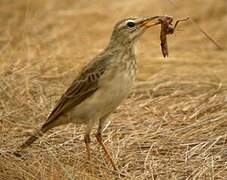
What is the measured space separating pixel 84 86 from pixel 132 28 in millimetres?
635

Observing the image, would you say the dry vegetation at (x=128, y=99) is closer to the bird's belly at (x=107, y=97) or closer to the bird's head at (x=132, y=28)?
the bird's belly at (x=107, y=97)

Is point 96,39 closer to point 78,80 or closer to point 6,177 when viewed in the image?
point 78,80

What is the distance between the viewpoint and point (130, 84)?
666 centimetres

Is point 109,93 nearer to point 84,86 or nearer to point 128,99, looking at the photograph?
point 84,86

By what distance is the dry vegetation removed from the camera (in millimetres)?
6910

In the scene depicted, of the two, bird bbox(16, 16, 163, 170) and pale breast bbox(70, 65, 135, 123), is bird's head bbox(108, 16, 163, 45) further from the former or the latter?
pale breast bbox(70, 65, 135, 123)

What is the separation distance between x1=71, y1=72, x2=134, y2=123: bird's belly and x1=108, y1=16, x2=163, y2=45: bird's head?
352 mm

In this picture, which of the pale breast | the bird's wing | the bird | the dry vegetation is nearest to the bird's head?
the bird

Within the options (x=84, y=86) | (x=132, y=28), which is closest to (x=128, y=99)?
(x=84, y=86)

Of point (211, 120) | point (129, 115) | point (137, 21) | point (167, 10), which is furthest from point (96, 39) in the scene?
point (137, 21)

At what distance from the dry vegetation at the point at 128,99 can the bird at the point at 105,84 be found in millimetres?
317

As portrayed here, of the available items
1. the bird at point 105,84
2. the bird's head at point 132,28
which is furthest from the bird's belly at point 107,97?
the bird's head at point 132,28

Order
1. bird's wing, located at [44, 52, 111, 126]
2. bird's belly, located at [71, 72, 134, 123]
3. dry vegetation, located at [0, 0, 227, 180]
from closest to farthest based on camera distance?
bird's belly, located at [71, 72, 134, 123] < bird's wing, located at [44, 52, 111, 126] < dry vegetation, located at [0, 0, 227, 180]

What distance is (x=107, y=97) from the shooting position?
6660 millimetres
